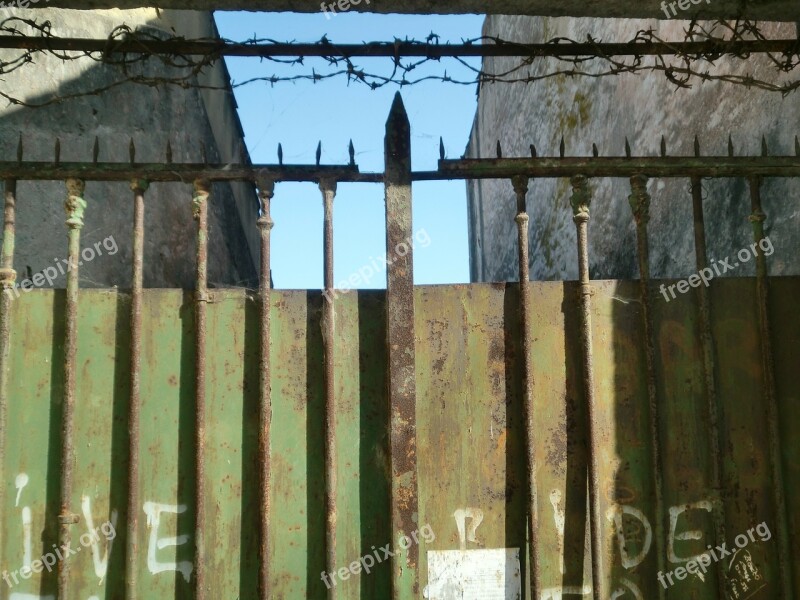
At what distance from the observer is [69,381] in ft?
10.3

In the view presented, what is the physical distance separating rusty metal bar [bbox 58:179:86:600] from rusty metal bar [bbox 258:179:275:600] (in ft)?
2.56

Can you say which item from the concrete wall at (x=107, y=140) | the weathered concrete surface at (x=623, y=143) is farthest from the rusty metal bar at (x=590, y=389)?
the concrete wall at (x=107, y=140)

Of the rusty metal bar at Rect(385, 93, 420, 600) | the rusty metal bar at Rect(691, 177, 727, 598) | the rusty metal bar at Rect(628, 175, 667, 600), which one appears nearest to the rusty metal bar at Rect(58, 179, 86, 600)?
the rusty metal bar at Rect(385, 93, 420, 600)

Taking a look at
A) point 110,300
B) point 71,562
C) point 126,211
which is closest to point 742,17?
point 110,300

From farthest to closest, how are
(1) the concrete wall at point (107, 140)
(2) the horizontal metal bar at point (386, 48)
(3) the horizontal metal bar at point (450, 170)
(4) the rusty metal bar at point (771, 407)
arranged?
(1) the concrete wall at point (107, 140), (2) the horizontal metal bar at point (386, 48), (3) the horizontal metal bar at point (450, 170), (4) the rusty metal bar at point (771, 407)

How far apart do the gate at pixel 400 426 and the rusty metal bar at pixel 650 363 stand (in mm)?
11

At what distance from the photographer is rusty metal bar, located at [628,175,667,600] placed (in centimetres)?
316

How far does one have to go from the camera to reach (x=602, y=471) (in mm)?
3246

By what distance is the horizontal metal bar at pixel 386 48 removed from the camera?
342cm

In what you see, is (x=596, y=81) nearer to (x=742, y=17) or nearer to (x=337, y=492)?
(x=742, y=17)

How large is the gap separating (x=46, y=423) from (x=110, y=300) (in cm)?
59

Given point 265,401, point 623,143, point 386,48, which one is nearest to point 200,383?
point 265,401

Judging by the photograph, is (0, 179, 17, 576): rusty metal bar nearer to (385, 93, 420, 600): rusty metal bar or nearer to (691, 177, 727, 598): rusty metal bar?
(385, 93, 420, 600): rusty metal bar

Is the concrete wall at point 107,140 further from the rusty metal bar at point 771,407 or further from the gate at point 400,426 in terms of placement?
the rusty metal bar at point 771,407
